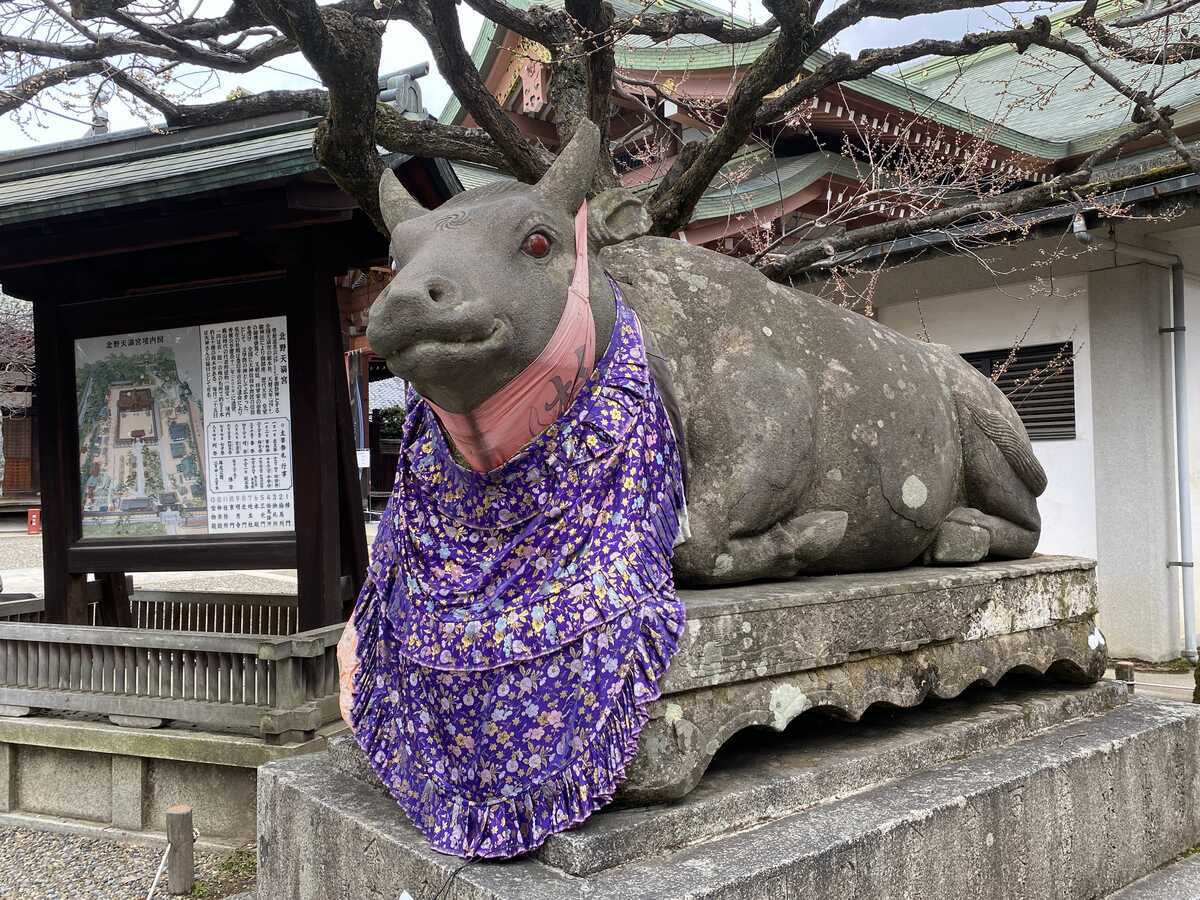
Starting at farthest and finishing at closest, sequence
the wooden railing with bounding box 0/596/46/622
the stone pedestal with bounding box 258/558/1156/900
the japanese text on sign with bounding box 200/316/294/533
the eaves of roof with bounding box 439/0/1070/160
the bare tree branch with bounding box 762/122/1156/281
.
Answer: the eaves of roof with bounding box 439/0/1070/160, the wooden railing with bounding box 0/596/46/622, the japanese text on sign with bounding box 200/316/294/533, the bare tree branch with bounding box 762/122/1156/281, the stone pedestal with bounding box 258/558/1156/900

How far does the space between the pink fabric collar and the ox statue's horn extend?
0.11 meters

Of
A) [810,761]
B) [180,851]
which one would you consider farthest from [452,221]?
[180,851]

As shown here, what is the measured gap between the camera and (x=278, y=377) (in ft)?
18.8

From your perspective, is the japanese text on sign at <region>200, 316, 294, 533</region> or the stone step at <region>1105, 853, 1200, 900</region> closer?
the stone step at <region>1105, 853, 1200, 900</region>

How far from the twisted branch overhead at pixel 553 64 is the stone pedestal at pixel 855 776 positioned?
2372 mm

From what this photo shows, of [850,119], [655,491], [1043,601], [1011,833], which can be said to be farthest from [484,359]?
[850,119]

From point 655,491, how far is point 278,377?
3.88 m

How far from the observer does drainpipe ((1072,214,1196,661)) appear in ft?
26.4

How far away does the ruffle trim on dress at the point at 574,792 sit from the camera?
214cm

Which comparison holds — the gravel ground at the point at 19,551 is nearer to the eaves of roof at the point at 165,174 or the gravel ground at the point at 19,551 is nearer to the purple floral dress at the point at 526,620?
the eaves of roof at the point at 165,174

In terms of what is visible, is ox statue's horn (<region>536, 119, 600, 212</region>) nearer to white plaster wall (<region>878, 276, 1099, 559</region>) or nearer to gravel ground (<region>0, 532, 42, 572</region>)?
white plaster wall (<region>878, 276, 1099, 559</region>)

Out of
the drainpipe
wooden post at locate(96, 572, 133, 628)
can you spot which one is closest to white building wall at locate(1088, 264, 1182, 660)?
the drainpipe

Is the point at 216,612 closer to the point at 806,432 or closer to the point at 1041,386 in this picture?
the point at 806,432

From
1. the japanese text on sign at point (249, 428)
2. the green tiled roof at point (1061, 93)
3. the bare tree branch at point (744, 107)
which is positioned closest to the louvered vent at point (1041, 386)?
the green tiled roof at point (1061, 93)
